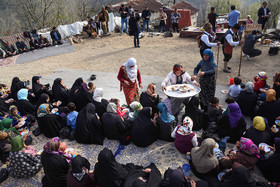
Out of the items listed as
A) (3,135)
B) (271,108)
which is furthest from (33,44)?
(271,108)

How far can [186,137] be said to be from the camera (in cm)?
391

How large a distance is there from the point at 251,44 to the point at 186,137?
642 centimetres

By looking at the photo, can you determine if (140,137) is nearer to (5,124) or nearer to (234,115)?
(234,115)

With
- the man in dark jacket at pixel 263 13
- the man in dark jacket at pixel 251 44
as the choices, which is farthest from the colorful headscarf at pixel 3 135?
the man in dark jacket at pixel 263 13

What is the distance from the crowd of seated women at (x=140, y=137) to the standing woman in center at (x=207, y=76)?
747 mm

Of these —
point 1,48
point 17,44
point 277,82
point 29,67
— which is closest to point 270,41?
point 277,82

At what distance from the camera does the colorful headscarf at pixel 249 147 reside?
3309mm

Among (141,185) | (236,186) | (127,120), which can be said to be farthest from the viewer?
(127,120)

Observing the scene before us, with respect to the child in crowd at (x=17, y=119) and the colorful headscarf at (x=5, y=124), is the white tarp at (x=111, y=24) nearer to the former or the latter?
the child in crowd at (x=17, y=119)

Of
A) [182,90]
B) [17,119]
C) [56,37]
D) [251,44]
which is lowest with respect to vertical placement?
[17,119]

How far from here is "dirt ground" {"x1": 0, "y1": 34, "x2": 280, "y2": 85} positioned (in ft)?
27.8

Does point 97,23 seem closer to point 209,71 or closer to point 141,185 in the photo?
point 209,71

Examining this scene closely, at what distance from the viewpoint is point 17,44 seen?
43.7 ft

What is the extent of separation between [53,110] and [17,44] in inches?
402
